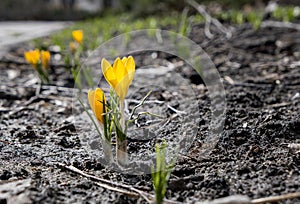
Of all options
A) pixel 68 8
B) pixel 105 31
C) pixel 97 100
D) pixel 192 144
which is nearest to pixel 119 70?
pixel 97 100

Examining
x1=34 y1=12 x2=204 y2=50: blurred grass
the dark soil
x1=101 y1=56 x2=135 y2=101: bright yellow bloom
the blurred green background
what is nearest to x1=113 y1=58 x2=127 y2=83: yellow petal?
x1=101 y1=56 x2=135 y2=101: bright yellow bloom

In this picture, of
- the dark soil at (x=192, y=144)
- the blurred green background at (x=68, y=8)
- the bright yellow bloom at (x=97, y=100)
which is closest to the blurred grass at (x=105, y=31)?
the dark soil at (x=192, y=144)

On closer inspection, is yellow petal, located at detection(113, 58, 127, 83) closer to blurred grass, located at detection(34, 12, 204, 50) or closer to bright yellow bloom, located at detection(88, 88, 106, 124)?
bright yellow bloom, located at detection(88, 88, 106, 124)

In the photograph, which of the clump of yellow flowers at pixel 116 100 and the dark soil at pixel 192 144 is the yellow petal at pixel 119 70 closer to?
the clump of yellow flowers at pixel 116 100

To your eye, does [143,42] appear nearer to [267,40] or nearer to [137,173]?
[267,40]

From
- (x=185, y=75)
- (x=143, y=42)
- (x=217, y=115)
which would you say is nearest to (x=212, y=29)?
(x=143, y=42)
